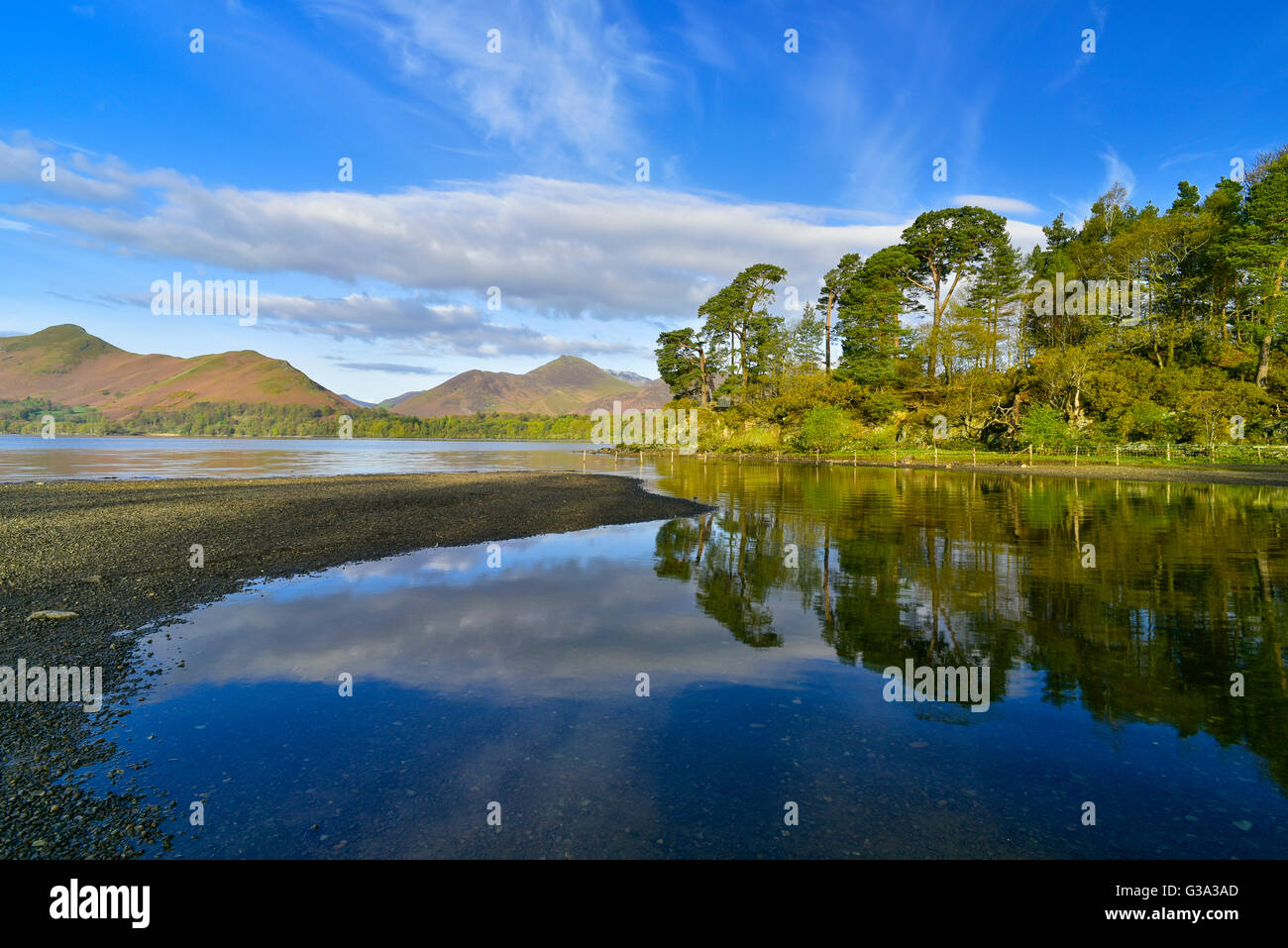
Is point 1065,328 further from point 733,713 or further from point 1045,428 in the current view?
point 733,713

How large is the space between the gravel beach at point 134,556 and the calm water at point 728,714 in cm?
46

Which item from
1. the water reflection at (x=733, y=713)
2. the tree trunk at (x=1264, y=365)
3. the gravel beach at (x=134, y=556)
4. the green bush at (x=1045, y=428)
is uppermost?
the tree trunk at (x=1264, y=365)

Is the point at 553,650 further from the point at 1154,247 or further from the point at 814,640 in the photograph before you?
the point at 1154,247

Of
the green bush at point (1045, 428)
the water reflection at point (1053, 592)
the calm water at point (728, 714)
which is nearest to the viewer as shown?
the calm water at point (728, 714)

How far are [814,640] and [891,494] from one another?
2754 centimetres

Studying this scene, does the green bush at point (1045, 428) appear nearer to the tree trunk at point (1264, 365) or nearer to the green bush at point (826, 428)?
the tree trunk at point (1264, 365)

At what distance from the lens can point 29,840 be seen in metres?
4.61

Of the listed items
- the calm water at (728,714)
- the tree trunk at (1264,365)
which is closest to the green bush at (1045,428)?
the tree trunk at (1264,365)

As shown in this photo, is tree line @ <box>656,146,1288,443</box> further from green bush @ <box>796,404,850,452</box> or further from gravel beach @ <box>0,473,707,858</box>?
gravel beach @ <box>0,473,707,858</box>

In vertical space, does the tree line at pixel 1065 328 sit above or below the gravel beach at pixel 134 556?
above

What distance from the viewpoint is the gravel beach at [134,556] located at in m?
5.18

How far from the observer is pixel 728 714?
24.0 ft

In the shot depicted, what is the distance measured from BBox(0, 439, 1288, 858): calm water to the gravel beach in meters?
0.46
